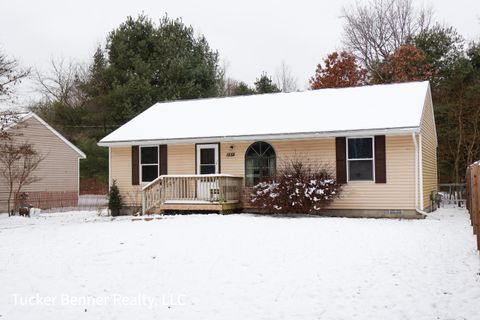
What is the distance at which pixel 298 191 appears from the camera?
15641 mm

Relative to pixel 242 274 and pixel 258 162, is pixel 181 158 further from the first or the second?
pixel 242 274

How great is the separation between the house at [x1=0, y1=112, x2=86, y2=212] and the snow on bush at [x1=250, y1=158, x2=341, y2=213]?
1276 centimetres

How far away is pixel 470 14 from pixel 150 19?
861 inches

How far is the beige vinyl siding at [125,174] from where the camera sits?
63.1 feet

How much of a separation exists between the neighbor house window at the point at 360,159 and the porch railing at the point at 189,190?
3.84 meters

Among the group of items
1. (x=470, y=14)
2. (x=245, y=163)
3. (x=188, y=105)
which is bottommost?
(x=245, y=163)

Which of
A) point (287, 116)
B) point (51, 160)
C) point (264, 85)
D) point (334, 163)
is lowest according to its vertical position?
point (334, 163)

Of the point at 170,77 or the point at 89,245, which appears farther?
the point at 170,77

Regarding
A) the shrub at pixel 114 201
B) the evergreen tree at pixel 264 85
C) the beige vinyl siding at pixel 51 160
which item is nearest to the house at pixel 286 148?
the shrub at pixel 114 201

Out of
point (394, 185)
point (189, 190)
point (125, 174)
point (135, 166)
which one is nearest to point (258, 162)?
point (189, 190)

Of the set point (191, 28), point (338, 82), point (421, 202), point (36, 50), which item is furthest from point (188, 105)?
point (36, 50)

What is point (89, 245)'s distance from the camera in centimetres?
1027

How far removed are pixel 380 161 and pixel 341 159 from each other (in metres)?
1.22

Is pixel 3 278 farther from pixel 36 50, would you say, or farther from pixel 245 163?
pixel 36 50
